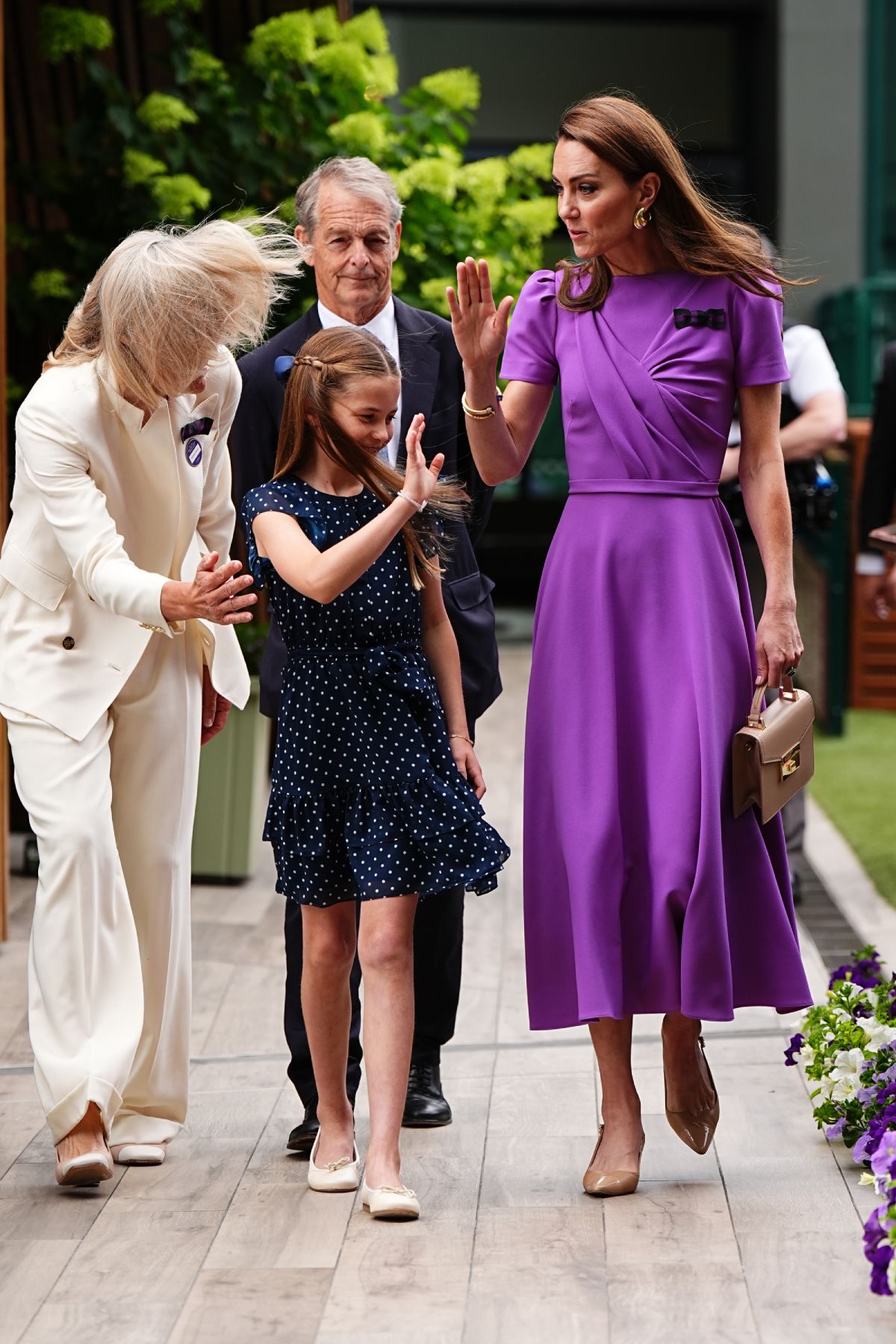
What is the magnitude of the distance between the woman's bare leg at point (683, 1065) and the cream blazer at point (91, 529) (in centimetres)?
110

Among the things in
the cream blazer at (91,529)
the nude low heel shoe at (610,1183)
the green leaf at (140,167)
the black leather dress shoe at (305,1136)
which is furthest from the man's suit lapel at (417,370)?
the green leaf at (140,167)

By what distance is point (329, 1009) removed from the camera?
130 inches

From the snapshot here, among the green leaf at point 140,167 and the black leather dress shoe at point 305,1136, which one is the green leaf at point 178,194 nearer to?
the green leaf at point 140,167

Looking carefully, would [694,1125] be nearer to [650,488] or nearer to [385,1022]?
[385,1022]

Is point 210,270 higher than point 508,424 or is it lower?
higher

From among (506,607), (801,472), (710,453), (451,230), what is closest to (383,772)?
(710,453)

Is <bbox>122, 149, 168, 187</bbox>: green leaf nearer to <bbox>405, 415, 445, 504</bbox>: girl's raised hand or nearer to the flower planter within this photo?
the flower planter

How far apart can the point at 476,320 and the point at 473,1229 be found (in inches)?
56.7

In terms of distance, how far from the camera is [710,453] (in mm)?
3322

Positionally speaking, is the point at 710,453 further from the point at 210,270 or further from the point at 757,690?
the point at 210,270

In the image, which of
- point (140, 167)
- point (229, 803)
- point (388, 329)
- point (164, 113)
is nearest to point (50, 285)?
point (140, 167)

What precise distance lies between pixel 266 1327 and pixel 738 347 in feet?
5.62

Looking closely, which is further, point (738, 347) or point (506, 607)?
point (506, 607)

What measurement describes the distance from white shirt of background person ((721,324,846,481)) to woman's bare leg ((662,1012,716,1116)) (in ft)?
7.40
